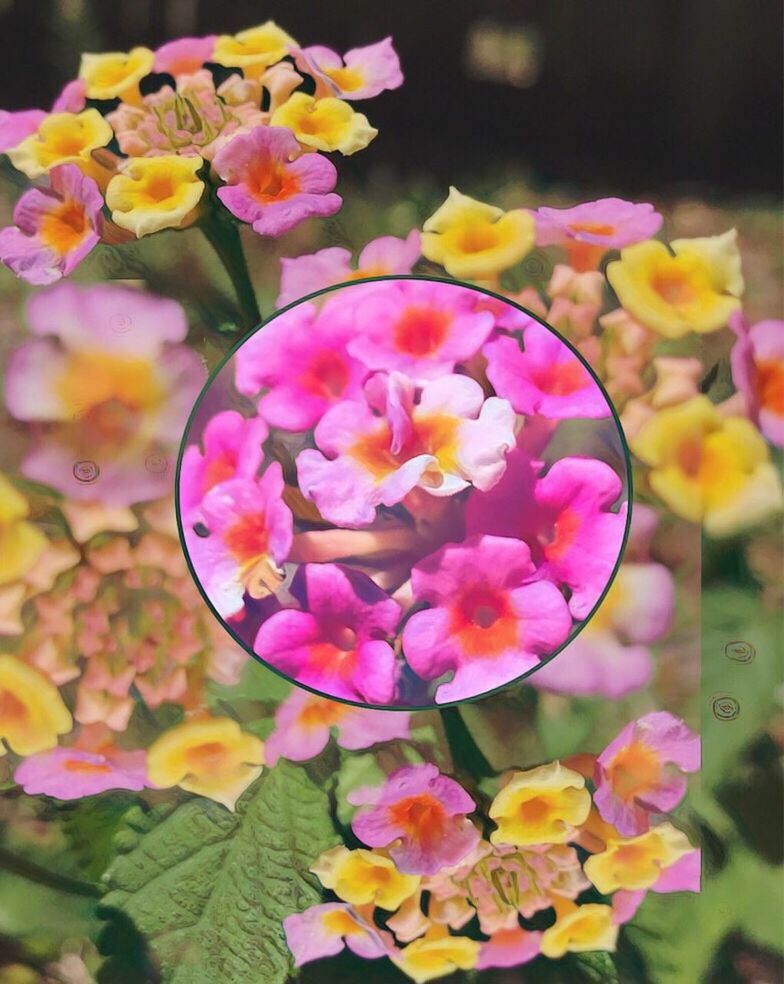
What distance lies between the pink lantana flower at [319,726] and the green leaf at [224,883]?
0.02m

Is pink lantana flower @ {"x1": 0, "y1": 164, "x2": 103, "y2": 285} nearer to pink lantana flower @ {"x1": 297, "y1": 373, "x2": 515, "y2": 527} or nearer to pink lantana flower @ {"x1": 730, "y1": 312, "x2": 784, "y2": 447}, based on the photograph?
pink lantana flower @ {"x1": 297, "y1": 373, "x2": 515, "y2": 527}

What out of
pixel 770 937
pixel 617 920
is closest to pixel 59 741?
pixel 617 920

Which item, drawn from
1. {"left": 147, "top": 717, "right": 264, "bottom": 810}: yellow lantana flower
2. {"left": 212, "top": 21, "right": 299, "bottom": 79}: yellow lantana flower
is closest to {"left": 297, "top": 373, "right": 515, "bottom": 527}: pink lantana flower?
{"left": 147, "top": 717, "right": 264, "bottom": 810}: yellow lantana flower

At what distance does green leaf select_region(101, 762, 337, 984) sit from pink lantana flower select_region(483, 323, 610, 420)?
1.26ft

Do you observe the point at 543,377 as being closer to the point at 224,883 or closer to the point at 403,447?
the point at 403,447

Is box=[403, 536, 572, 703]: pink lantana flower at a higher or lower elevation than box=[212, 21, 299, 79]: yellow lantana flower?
lower

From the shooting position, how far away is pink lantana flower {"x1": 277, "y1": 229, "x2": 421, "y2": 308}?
87 cm

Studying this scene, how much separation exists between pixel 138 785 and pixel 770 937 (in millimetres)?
575

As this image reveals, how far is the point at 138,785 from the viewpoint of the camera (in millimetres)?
865

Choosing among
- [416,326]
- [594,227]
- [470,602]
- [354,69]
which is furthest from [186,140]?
[470,602]

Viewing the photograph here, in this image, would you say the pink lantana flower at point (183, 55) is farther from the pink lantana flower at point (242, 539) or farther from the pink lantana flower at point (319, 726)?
the pink lantana flower at point (319, 726)

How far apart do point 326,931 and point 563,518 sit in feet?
1.37

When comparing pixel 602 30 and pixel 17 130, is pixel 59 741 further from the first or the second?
pixel 602 30

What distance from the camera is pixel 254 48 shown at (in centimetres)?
89
